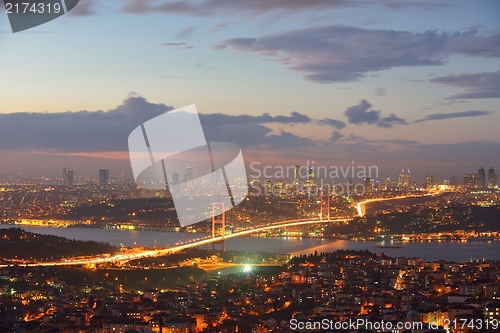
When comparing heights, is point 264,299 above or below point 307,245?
above

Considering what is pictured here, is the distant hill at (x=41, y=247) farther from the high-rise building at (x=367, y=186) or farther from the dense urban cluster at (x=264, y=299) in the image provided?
the high-rise building at (x=367, y=186)

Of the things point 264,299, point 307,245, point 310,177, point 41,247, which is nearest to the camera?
point 264,299

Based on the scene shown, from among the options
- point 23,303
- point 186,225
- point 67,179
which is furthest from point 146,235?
point 23,303

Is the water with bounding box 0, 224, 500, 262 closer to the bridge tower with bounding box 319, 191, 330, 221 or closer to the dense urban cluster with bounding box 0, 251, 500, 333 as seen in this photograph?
the bridge tower with bounding box 319, 191, 330, 221

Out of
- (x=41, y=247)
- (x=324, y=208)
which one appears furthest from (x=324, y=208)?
(x=41, y=247)

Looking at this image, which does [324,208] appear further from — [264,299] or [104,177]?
[264,299]

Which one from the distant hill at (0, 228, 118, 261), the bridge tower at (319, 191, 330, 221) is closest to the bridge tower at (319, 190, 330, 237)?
the bridge tower at (319, 191, 330, 221)

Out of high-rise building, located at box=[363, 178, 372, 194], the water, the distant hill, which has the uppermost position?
the distant hill

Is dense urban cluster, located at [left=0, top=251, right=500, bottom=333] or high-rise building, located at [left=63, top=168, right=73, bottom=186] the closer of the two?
dense urban cluster, located at [left=0, top=251, right=500, bottom=333]
